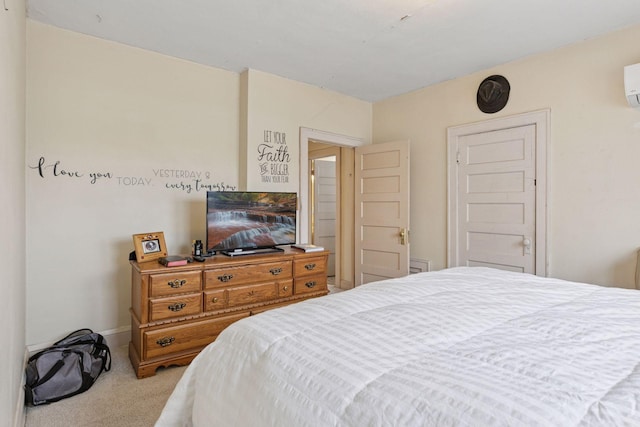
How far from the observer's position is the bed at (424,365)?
69cm

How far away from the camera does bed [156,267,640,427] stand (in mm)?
692

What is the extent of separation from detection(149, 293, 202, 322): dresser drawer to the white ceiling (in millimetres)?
2006

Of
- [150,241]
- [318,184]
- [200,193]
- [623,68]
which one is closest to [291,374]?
[150,241]

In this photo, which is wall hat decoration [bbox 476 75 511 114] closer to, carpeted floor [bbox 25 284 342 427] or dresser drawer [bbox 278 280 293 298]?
dresser drawer [bbox 278 280 293 298]

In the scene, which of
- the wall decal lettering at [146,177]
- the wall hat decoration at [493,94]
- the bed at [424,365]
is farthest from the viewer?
the wall hat decoration at [493,94]

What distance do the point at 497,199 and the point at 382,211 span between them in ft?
4.06

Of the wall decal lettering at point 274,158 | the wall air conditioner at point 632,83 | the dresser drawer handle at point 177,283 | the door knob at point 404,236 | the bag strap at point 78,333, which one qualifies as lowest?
the bag strap at point 78,333

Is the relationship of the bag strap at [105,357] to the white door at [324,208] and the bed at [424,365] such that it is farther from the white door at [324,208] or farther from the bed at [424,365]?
the white door at [324,208]

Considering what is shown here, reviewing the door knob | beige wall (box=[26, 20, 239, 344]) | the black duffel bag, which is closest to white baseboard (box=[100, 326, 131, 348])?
beige wall (box=[26, 20, 239, 344])

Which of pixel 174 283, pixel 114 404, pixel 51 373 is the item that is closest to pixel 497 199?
pixel 174 283

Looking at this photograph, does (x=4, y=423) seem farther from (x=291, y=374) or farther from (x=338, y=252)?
(x=338, y=252)

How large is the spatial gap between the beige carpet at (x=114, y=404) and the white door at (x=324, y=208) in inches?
133

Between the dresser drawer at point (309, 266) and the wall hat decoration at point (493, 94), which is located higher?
the wall hat decoration at point (493, 94)

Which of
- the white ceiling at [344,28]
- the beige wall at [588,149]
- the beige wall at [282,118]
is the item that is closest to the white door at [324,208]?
the beige wall at [282,118]
